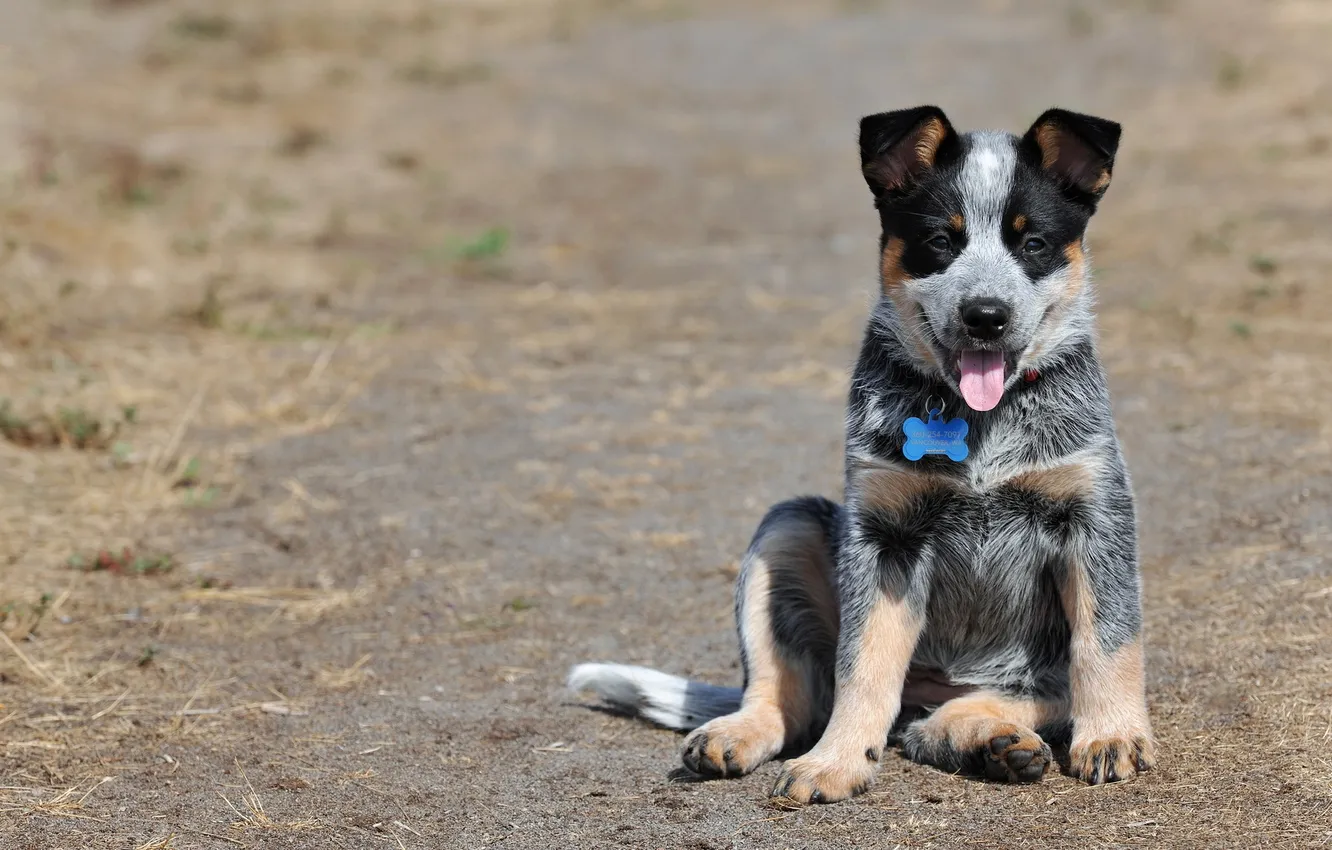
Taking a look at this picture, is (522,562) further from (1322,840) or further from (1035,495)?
(1322,840)

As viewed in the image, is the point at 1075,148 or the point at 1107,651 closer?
the point at 1107,651

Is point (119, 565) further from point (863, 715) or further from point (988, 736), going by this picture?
point (988, 736)

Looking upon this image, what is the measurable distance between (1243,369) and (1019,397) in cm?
471

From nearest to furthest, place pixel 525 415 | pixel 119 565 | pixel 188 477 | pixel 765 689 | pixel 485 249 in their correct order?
1. pixel 765 689
2. pixel 119 565
3. pixel 188 477
4. pixel 525 415
5. pixel 485 249

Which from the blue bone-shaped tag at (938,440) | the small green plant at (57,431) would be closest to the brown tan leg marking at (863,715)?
the blue bone-shaped tag at (938,440)

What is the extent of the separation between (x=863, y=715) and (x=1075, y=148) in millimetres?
1759

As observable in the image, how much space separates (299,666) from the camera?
599 cm

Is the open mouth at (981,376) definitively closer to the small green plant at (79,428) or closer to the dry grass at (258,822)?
the dry grass at (258,822)

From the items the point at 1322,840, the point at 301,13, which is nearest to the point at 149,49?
the point at 301,13

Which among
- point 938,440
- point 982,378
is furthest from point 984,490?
point 982,378

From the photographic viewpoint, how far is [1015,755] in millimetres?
4445

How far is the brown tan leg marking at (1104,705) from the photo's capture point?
448 cm

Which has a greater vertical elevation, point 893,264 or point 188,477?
point 893,264

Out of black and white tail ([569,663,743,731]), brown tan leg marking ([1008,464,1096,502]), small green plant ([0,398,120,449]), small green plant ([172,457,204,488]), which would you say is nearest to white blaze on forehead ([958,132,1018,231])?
brown tan leg marking ([1008,464,1096,502])
